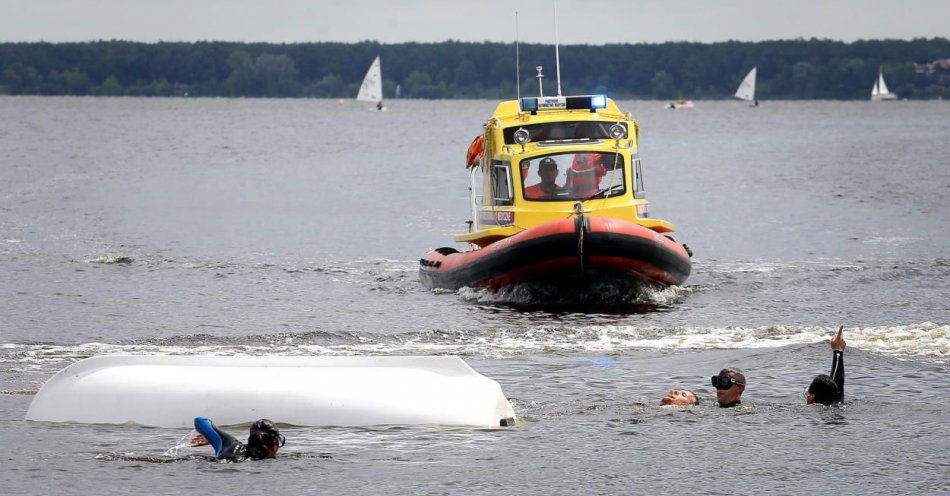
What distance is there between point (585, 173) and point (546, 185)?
61 centimetres

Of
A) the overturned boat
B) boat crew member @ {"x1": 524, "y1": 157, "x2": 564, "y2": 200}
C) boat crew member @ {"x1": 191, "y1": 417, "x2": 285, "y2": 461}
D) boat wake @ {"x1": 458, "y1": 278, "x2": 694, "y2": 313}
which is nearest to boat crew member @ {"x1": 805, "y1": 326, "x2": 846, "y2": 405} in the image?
the overturned boat

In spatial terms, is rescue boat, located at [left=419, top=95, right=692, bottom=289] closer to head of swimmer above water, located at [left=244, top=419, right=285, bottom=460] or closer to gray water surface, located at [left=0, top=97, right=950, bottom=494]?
gray water surface, located at [left=0, top=97, right=950, bottom=494]

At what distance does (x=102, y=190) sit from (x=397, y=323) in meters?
32.8

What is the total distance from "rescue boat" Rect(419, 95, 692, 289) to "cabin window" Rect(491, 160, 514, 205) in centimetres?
1

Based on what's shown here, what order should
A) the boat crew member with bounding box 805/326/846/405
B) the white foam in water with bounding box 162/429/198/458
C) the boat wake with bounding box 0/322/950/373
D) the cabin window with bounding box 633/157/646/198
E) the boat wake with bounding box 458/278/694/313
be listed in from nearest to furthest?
1. the white foam in water with bounding box 162/429/198/458
2. the boat crew member with bounding box 805/326/846/405
3. the boat wake with bounding box 0/322/950/373
4. the boat wake with bounding box 458/278/694/313
5. the cabin window with bounding box 633/157/646/198

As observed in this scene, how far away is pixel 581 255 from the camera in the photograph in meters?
20.9

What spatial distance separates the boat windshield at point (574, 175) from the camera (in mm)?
22438

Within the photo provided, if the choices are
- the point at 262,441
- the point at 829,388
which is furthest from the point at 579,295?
the point at 262,441

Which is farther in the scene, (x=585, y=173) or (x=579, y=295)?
(x=585, y=173)

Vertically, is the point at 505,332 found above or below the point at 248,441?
below

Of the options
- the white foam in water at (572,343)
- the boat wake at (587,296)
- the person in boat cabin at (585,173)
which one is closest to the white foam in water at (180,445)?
the white foam in water at (572,343)

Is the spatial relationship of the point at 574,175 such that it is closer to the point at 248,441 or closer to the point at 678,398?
the point at 678,398

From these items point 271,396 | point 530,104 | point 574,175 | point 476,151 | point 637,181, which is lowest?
point 271,396

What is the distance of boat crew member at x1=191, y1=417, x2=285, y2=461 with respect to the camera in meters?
11.5
